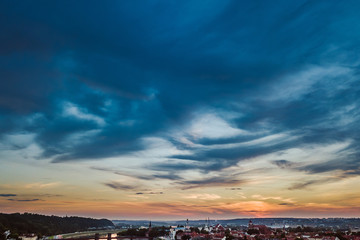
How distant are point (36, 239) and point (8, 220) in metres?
27.5

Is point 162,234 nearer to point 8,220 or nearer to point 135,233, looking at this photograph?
point 135,233

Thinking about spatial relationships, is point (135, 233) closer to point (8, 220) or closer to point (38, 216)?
point (8, 220)

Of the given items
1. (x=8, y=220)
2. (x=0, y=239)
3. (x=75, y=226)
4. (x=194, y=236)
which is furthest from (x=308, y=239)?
(x=75, y=226)

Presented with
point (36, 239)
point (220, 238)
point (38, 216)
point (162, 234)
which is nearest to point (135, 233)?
point (162, 234)

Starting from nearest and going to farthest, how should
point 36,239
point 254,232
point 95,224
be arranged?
point 36,239, point 254,232, point 95,224

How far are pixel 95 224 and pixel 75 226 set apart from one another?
43020mm

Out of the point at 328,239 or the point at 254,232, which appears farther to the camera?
the point at 254,232

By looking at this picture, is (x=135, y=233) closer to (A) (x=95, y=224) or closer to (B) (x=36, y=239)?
(B) (x=36, y=239)

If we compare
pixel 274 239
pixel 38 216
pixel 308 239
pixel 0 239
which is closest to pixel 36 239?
pixel 0 239

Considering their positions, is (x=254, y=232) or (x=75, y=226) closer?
(x=254, y=232)

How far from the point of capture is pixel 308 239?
57.8m

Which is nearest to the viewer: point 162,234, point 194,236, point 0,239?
point 0,239

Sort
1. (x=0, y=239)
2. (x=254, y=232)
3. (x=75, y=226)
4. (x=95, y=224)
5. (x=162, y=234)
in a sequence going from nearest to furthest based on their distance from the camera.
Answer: (x=0, y=239)
(x=254, y=232)
(x=162, y=234)
(x=75, y=226)
(x=95, y=224)

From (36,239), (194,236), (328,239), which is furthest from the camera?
(36,239)
